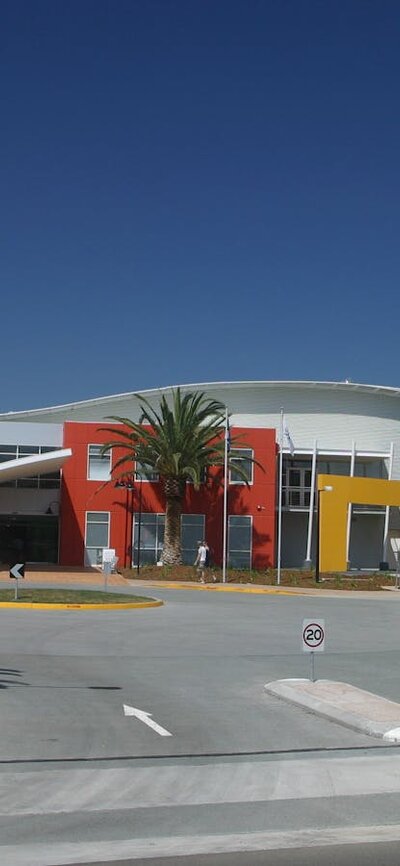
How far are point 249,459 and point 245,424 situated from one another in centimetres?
1256

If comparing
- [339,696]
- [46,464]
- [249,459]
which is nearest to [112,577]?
[46,464]

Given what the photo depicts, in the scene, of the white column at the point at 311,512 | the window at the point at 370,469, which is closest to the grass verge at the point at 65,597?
the white column at the point at 311,512

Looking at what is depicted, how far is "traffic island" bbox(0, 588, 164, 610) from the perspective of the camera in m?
25.4

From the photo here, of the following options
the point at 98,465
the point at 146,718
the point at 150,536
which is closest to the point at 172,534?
the point at 150,536

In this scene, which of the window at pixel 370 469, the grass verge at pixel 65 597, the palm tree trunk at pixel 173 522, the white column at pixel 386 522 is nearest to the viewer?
the grass verge at pixel 65 597

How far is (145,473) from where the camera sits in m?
43.3

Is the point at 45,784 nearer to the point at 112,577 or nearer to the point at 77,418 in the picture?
the point at 112,577

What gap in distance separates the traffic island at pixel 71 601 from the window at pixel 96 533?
56.7 feet

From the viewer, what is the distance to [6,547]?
162ft

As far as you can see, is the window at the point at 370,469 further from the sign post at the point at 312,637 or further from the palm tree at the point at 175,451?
the sign post at the point at 312,637

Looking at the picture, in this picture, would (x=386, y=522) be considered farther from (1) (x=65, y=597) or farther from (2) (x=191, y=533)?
(1) (x=65, y=597)

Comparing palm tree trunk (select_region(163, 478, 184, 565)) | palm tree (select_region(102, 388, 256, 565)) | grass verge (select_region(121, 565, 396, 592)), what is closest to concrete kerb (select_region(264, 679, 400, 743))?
grass verge (select_region(121, 565, 396, 592))

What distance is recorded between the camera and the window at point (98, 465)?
4594 cm

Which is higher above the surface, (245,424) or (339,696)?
(245,424)
